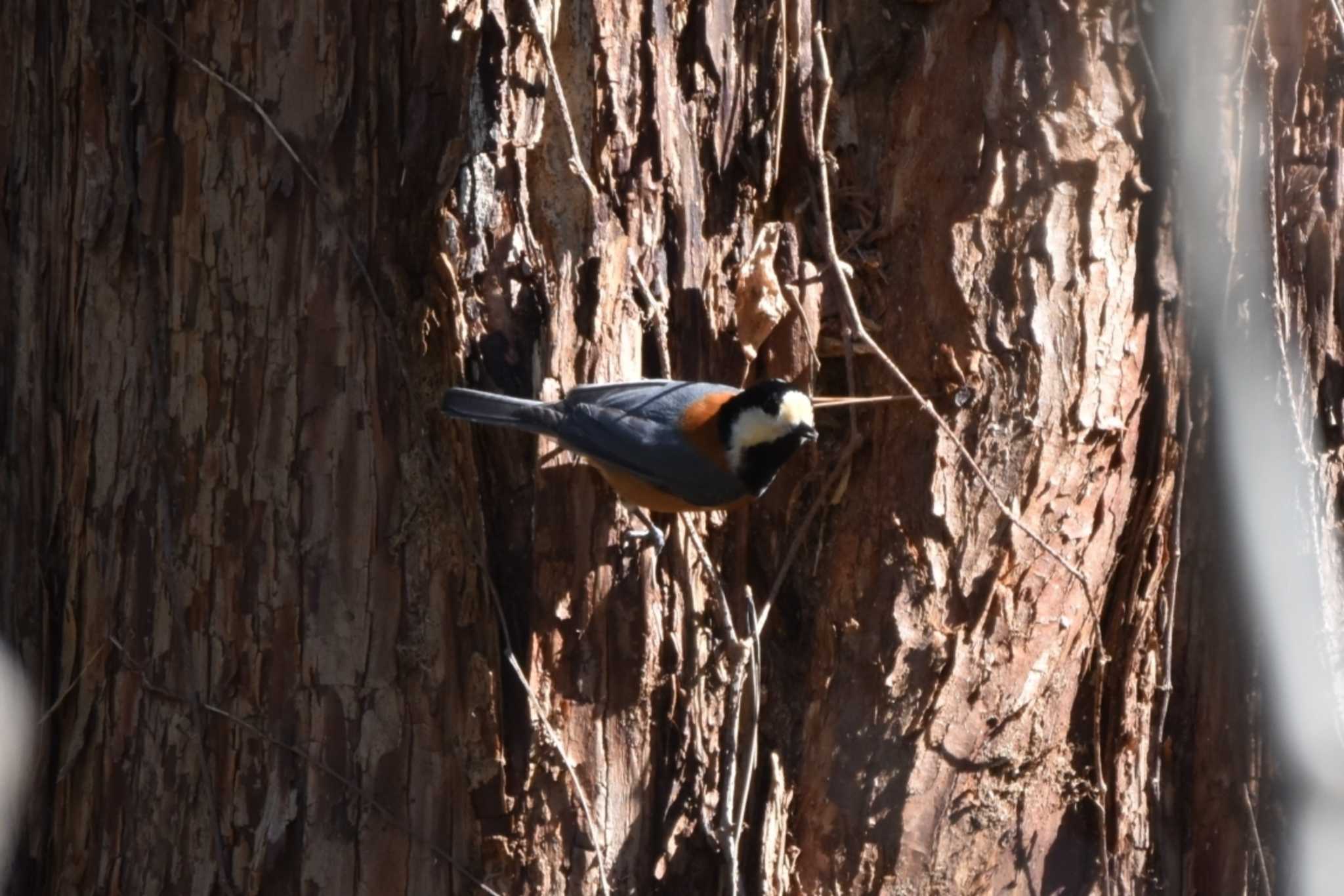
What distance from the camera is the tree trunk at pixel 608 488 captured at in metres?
2.26

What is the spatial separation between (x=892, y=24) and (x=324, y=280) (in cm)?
122

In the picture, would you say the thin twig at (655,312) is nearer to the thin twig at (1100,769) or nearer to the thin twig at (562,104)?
the thin twig at (562,104)

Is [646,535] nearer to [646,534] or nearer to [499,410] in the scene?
[646,534]

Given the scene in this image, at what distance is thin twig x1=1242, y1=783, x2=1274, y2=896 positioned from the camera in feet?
8.09

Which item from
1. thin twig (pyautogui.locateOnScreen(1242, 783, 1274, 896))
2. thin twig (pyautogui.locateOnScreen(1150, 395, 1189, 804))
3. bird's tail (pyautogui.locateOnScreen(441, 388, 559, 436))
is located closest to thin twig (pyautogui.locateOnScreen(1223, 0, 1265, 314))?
thin twig (pyautogui.locateOnScreen(1150, 395, 1189, 804))

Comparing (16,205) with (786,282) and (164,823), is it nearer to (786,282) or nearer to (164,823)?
(164,823)

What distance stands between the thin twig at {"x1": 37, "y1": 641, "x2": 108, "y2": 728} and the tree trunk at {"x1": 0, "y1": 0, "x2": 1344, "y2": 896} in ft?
0.04

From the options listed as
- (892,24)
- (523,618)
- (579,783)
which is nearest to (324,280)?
(523,618)

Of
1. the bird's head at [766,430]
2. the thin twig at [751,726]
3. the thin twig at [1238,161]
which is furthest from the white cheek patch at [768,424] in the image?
the thin twig at [1238,161]

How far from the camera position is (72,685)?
8.30 feet

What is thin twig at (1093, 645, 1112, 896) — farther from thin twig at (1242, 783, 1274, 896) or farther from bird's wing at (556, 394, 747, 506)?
bird's wing at (556, 394, 747, 506)

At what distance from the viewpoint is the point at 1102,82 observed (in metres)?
2.33

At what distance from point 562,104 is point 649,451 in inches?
27.8

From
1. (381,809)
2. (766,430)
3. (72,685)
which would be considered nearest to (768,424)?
(766,430)
